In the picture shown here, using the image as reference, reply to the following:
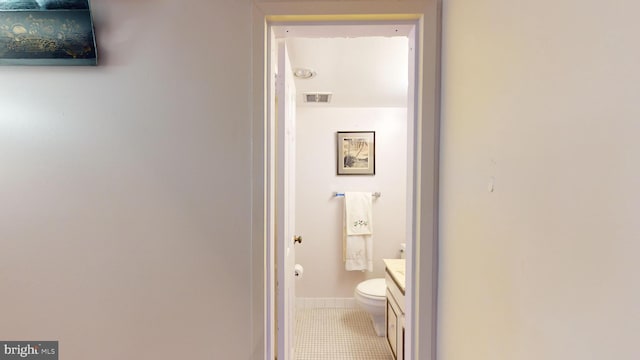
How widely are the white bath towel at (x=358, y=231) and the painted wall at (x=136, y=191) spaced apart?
5.93ft

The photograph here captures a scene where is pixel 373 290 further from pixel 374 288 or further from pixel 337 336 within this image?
pixel 337 336

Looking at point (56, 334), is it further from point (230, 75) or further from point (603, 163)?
point (603, 163)

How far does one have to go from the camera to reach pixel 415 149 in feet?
3.46

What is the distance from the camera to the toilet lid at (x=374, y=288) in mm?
2322

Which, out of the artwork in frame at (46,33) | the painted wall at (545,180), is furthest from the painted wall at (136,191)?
the painted wall at (545,180)

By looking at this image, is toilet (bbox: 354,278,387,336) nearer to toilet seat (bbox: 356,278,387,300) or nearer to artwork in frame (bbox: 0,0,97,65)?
toilet seat (bbox: 356,278,387,300)

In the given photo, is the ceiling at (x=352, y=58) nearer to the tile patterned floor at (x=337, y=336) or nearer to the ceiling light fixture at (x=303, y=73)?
the ceiling light fixture at (x=303, y=73)

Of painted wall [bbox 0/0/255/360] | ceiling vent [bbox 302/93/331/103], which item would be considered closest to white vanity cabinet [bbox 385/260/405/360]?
painted wall [bbox 0/0/255/360]

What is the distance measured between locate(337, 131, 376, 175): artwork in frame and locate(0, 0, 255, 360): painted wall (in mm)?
1873

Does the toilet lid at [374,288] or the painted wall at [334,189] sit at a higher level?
the painted wall at [334,189]

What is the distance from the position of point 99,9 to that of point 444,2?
123cm

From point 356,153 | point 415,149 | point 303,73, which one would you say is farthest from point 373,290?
point 303,73

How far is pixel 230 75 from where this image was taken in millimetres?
1030

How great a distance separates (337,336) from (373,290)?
0.49 m
